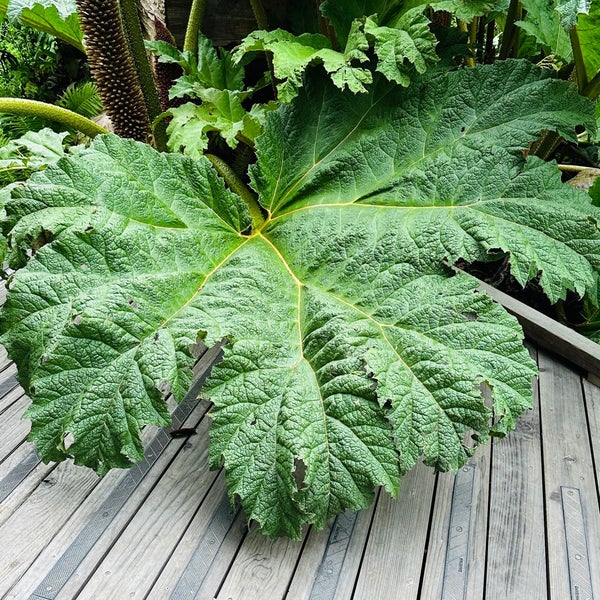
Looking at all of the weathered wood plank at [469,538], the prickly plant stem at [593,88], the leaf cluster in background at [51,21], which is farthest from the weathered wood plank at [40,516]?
the prickly plant stem at [593,88]

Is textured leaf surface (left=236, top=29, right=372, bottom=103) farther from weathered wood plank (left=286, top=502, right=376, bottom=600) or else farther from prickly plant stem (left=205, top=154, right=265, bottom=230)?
weathered wood plank (left=286, top=502, right=376, bottom=600)

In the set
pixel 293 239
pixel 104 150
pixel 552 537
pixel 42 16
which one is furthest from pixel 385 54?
pixel 42 16

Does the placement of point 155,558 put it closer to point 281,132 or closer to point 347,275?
point 347,275

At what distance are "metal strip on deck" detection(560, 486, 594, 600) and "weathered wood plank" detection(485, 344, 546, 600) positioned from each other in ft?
0.16

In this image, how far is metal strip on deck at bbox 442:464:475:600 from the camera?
1.07 m

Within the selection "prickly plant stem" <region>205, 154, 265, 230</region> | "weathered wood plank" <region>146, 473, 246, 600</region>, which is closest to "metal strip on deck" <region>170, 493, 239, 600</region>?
"weathered wood plank" <region>146, 473, 246, 600</region>

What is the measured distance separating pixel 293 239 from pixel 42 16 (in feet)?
4.02

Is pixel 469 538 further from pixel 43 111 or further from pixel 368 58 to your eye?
pixel 43 111

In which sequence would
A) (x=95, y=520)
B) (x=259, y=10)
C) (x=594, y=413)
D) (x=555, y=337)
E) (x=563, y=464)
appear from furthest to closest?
(x=259, y=10), (x=555, y=337), (x=594, y=413), (x=563, y=464), (x=95, y=520)

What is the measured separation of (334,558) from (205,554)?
0.25 meters

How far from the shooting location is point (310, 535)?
45.9 inches

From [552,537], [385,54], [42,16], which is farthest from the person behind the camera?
[42,16]

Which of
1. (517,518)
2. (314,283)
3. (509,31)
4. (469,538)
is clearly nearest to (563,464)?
(517,518)

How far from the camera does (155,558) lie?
1.12 metres
